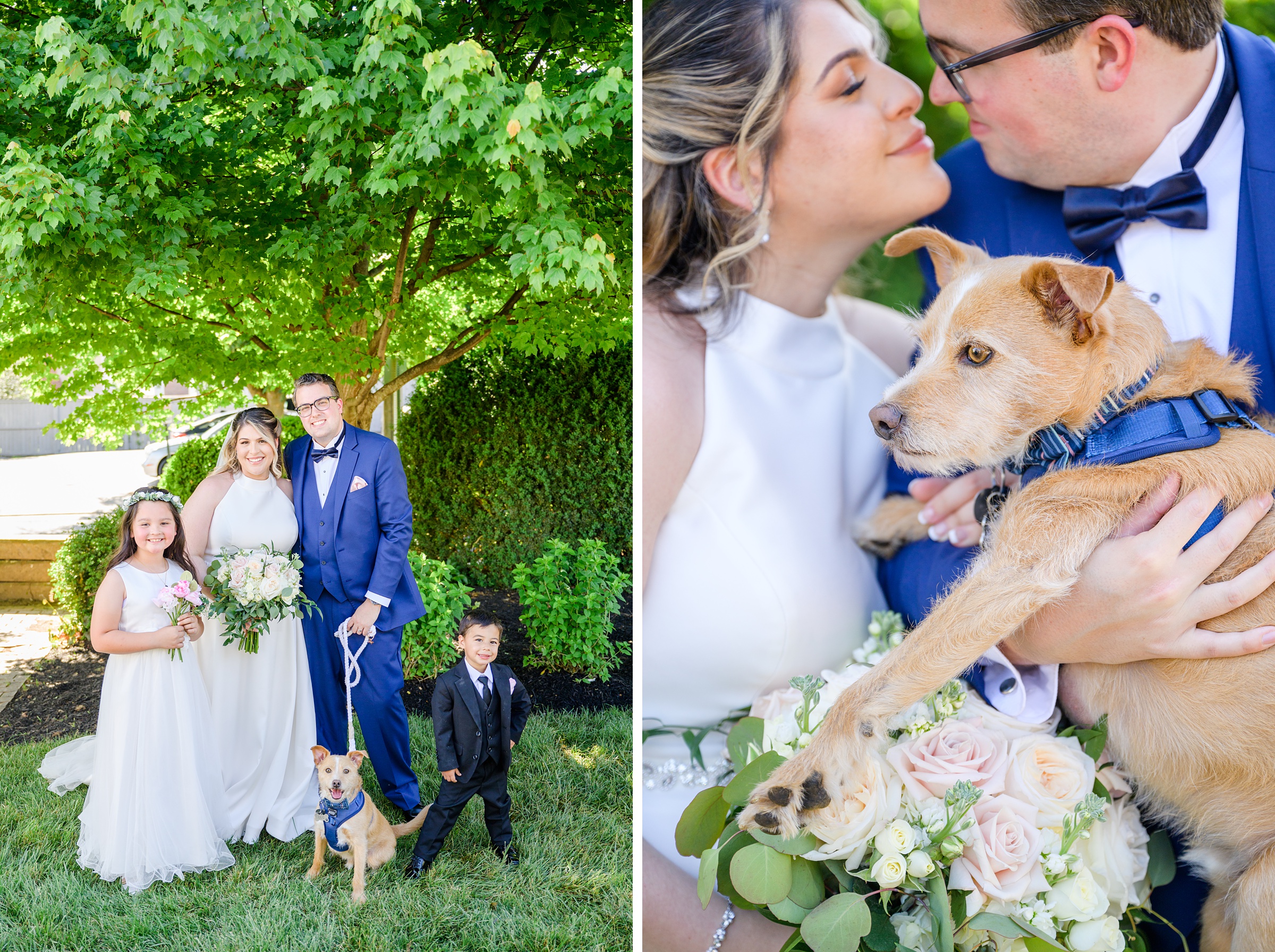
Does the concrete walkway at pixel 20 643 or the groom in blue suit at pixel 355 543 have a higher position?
the groom in blue suit at pixel 355 543

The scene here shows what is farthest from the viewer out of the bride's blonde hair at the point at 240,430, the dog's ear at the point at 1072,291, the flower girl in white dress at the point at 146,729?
the bride's blonde hair at the point at 240,430

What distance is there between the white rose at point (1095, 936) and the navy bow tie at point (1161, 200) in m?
1.39

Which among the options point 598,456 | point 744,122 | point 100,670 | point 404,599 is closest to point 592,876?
point 404,599

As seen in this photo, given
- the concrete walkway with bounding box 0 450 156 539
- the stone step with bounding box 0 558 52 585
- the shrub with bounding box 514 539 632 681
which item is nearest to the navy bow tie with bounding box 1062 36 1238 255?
the shrub with bounding box 514 539 632 681

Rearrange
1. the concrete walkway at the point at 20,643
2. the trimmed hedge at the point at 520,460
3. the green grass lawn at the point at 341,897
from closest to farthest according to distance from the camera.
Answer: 1. the green grass lawn at the point at 341,897
2. the concrete walkway at the point at 20,643
3. the trimmed hedge at the point at 520,460

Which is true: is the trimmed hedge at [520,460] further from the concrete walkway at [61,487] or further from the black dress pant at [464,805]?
the concrete walkway at [61,487]

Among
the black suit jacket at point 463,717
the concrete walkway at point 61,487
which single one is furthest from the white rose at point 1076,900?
the concrete walkway at point 61,487

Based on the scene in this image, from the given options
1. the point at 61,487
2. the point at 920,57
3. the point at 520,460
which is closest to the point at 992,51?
the point at 920,57

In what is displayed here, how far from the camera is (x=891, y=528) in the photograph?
227 cm

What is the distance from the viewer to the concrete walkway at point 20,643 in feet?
21.5

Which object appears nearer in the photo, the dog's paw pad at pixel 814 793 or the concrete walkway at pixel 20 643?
the dog's paw pad at pixel 814 793

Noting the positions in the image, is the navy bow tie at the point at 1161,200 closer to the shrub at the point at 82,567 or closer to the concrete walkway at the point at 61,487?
the shrub at the point at 82,567

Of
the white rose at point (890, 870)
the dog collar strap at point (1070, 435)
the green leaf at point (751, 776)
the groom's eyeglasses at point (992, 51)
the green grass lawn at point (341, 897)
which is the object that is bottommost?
the green grass lawn at point (341, 897)

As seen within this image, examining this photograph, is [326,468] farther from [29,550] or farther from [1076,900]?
[29,550]
